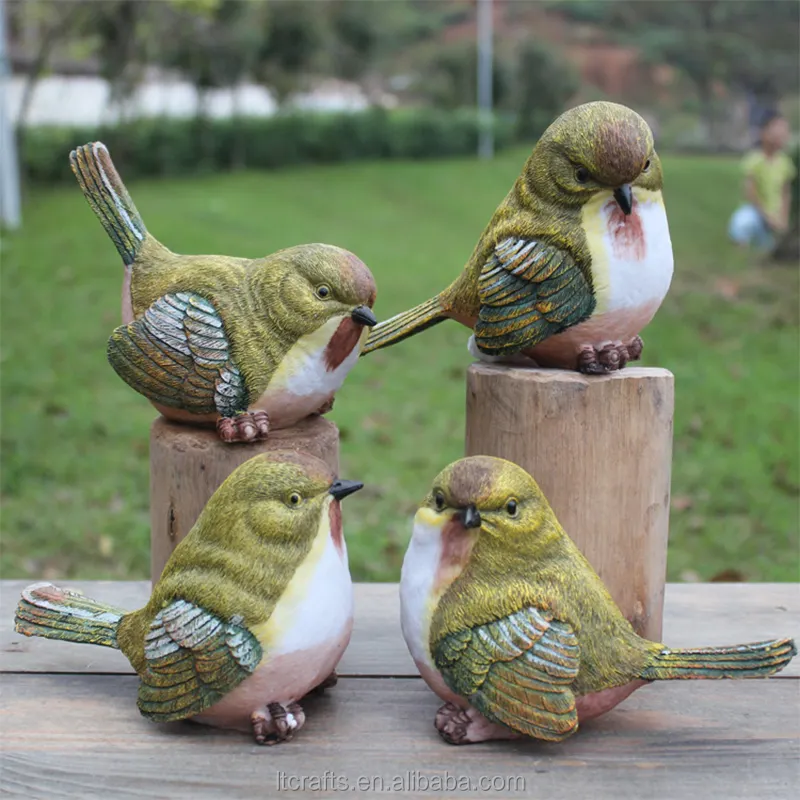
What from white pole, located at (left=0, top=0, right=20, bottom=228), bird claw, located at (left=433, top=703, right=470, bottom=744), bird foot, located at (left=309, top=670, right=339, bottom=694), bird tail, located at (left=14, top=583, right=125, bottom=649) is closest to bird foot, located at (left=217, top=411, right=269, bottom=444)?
bird tail, located at (left=14, top=583, right=125, bottom=649)

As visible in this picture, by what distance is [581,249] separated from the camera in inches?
83.0

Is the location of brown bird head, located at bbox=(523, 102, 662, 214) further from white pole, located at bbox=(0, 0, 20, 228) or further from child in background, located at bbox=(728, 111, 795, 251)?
white pole, located at bbox=(0, 0, 20, 228)

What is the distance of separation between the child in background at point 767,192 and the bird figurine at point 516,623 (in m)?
6.23

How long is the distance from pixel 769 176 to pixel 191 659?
663cm

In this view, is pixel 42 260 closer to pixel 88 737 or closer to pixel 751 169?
pixel 751 169

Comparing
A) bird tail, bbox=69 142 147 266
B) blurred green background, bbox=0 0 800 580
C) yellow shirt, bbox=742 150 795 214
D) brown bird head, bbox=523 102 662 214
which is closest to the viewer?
brown bird head, bbox=523 102 662 214

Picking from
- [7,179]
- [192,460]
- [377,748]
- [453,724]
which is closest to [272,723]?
[377,748]

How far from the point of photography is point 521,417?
2.23 m

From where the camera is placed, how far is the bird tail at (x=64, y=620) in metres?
2.07

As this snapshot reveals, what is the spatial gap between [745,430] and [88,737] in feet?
11.1

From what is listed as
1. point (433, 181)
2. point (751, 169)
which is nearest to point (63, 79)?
point (433, 181)

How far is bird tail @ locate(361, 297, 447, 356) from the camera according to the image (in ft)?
7.80

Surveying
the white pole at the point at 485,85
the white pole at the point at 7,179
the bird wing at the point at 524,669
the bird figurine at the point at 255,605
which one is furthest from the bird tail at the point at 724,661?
the white pole at the point at 485,85

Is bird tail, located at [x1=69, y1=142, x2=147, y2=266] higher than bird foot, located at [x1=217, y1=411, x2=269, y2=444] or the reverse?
higher
